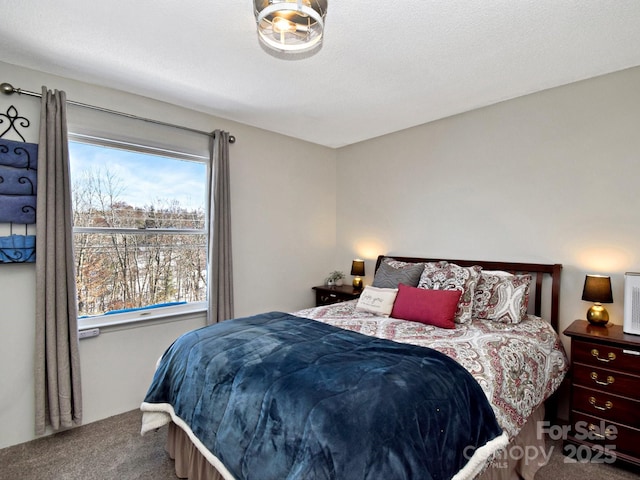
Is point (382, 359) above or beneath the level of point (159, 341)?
above

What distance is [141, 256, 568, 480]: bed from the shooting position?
125cm

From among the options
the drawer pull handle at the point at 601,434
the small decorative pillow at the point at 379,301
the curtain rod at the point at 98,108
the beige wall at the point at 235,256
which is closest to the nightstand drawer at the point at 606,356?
the drawer pull handle at the point at 601,434

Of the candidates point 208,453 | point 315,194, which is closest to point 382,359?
point 208,453

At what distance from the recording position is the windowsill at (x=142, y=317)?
107 inches

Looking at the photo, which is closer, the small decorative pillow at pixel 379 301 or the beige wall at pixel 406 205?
the beige wall at pixel 406 205

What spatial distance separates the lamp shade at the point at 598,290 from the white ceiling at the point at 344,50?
4.91 feet

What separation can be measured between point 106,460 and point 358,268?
281 centimetres

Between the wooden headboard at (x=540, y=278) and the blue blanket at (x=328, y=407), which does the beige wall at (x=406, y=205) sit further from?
the blue blanket at (x=328, y=407)

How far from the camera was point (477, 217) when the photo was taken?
319cm

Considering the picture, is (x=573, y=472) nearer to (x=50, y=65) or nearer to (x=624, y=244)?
(x=624, y=244)

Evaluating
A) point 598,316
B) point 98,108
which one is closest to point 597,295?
point 598,316

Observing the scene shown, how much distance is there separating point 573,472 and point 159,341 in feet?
10.5

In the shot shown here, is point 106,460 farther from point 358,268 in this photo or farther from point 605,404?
point 605,404

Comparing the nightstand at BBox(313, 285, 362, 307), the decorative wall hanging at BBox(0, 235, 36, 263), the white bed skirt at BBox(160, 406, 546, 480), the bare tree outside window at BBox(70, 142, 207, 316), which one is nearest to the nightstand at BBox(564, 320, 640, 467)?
the white bed skirt at BBox(160, 406, 546, 480)
